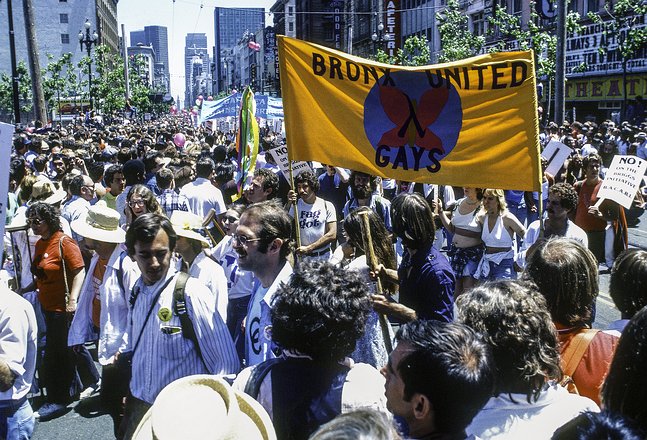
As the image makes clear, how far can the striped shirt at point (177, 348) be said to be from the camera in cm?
362

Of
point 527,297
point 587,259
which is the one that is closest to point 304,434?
point 527,297

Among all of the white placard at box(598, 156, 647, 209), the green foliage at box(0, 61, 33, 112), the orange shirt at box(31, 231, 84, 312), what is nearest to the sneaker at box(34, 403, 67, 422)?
the orange shirt at box(31, 231, 84, 312)

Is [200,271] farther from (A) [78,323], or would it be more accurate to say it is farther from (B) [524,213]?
(B) [524,213]

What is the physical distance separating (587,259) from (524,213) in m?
6.74

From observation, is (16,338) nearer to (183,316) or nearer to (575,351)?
(183,316)

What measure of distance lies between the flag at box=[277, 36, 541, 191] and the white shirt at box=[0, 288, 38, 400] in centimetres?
210

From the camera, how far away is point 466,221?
7.27m

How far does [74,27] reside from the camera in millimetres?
95188

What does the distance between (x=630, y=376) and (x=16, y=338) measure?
113 inches

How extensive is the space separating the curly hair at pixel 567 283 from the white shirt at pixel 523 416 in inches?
26.7

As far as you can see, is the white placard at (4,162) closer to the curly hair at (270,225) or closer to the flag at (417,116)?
the curly hair at (270,225)

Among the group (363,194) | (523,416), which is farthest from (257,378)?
(363,194)

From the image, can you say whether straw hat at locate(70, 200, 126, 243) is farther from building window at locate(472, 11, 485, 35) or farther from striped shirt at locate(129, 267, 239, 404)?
building window at locate(472, 11, 485, 35)

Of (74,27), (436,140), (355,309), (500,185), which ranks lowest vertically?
(355,309)
